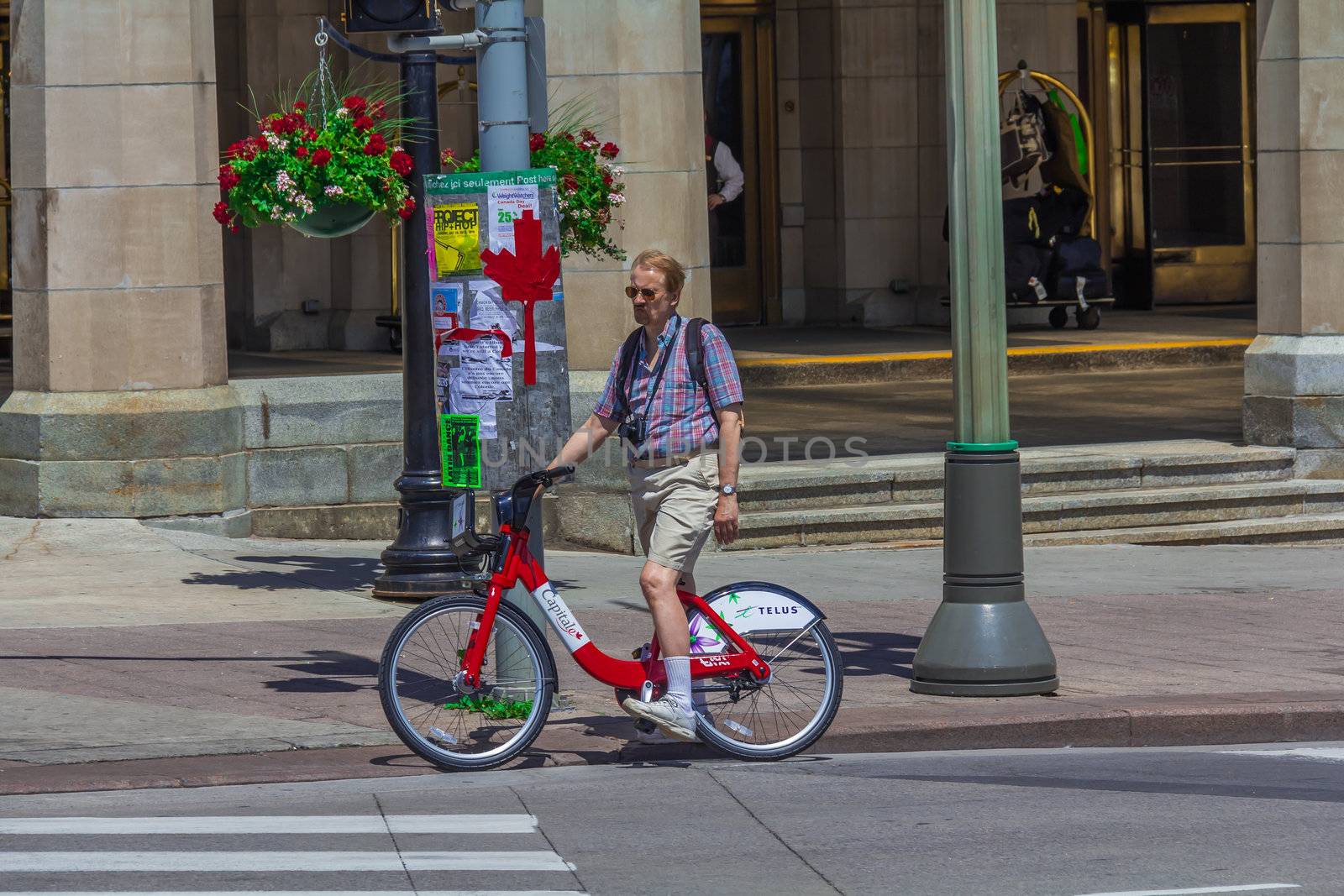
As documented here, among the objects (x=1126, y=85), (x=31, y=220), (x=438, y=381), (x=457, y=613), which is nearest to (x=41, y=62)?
(x=31, y=220)

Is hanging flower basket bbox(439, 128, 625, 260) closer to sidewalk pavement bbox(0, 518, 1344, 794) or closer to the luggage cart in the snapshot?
sidewalk pavement bbox(0, 518, 1344, 794)

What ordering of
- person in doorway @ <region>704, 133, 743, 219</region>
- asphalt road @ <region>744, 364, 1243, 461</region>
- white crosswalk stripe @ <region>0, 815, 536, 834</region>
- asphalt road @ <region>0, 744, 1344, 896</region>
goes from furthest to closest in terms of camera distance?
person in doorway @ <region>704, 133, 743, 219</region>, asphalt road @ <region>744, 364, 1243, 461</region>, white crosswalk stripe @ <region>0, 815, 536, 834</region>, asphalt road @ <region>0, 744, 1344, 896</region>

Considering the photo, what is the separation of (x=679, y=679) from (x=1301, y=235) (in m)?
7.82

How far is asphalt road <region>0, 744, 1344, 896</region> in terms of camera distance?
6156mm

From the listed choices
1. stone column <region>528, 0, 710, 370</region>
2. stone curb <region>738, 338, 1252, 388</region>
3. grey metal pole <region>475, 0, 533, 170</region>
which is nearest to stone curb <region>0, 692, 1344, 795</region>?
grey metal pole <region>475, 0, 533, 170</region>

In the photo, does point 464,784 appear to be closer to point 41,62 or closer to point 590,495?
point 590,495

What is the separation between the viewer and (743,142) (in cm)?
2267

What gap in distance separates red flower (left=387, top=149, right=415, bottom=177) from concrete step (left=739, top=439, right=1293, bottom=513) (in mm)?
3947

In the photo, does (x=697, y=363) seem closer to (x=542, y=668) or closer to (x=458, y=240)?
(x=458, y=240)

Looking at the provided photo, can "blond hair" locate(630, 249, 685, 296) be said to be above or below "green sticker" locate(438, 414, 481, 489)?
above

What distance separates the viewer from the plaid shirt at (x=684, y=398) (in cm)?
791

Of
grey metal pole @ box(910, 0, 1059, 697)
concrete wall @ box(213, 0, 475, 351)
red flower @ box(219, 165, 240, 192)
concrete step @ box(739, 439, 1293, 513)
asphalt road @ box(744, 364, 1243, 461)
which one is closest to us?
grey metal pole @ box(910, 0, 1059, 697)

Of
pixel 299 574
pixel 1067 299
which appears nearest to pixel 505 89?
pixel 299 574

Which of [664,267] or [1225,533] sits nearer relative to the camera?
[664,267]
